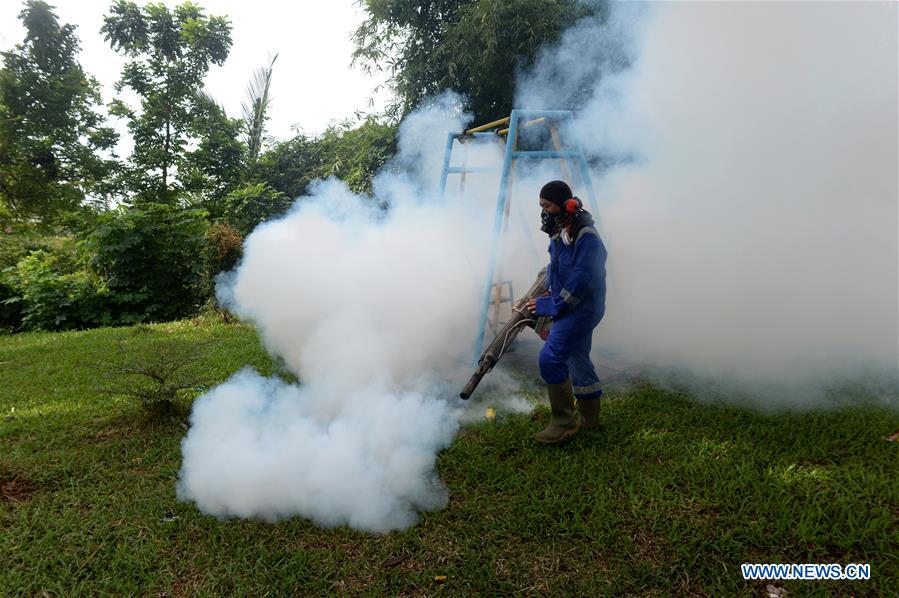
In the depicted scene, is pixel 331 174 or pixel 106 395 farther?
pixel 331 174

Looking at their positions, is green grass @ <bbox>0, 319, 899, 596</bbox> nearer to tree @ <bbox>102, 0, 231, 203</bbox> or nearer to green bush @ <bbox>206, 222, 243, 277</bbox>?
green bush @ <bbox>206, 222, 243, 277</bbox>

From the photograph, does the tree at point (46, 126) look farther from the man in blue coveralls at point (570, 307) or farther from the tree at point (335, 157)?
the man in blue coveralls at point (570, 307)

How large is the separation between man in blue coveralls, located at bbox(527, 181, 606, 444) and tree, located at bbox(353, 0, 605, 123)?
5232 millimetres

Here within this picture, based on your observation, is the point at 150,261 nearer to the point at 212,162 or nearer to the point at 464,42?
the point at 212,162

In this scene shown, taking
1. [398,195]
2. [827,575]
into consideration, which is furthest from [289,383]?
[827,575]

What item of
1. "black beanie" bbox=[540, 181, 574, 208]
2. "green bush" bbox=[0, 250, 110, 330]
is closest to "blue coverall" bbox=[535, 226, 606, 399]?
"black beanie" bbox=[540, 181, 574, 208]

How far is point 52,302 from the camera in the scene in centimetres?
1044

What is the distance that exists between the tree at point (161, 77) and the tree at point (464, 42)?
30.8ft

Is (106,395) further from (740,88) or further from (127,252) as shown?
(740,88)

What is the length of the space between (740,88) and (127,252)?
36.9ft

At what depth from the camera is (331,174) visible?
1162cm

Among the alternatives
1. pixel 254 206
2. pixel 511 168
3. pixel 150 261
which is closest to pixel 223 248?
pixel 150 261

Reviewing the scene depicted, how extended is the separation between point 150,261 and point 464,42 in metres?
7.96

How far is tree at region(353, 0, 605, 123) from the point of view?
25.3ft
